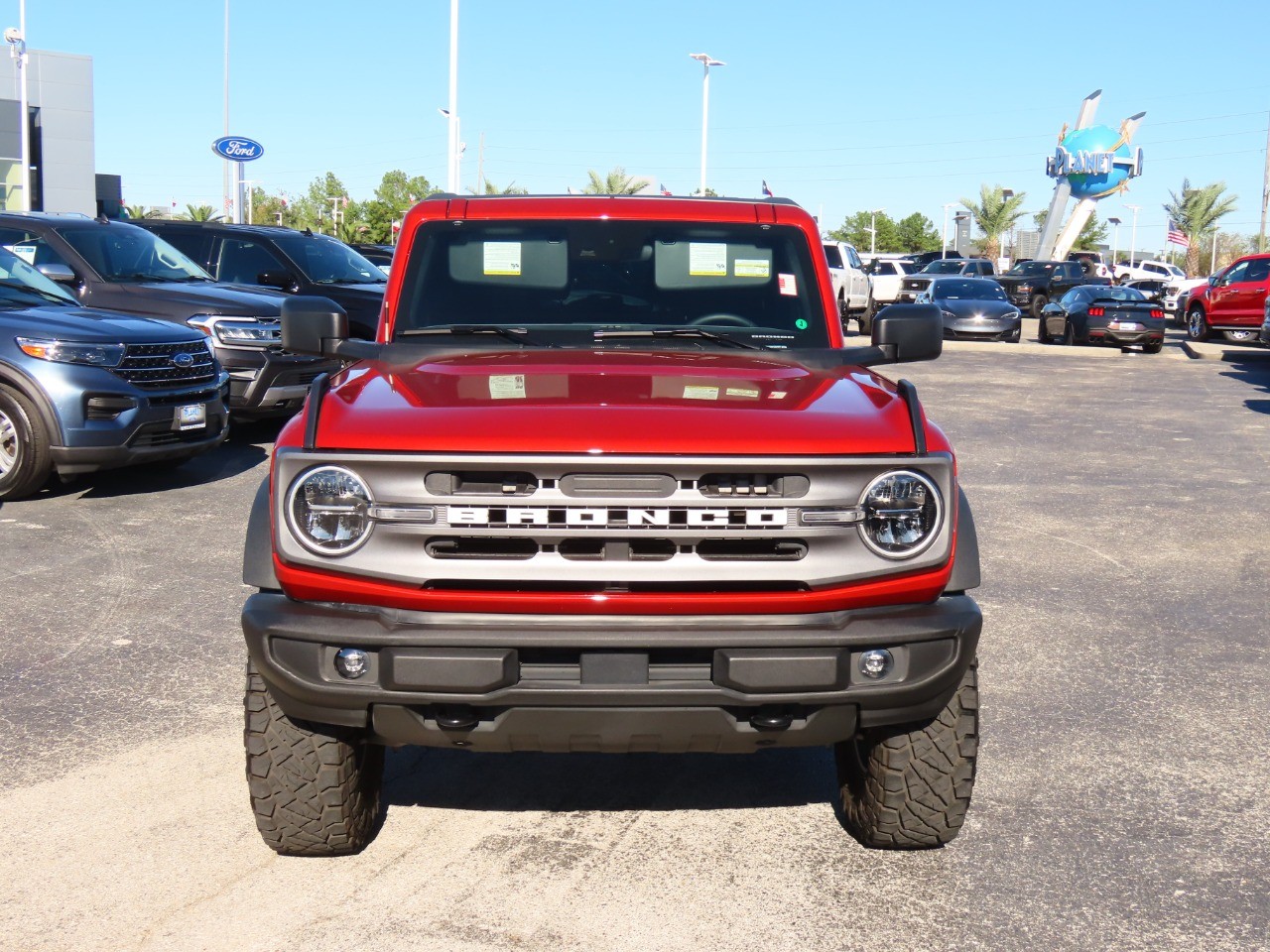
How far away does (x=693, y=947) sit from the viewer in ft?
11.2

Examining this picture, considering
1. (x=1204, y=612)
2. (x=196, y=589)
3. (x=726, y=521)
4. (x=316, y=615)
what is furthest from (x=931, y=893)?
(x=196, y=589)

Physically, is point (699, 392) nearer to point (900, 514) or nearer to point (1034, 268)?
point (900, 514)

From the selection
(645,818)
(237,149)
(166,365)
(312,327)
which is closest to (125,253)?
(166,365)

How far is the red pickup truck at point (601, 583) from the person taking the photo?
10.6 ft

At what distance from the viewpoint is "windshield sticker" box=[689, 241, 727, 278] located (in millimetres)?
4867

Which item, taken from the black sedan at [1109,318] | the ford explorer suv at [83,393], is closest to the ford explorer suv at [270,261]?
the ford explorer suv at [83,393]

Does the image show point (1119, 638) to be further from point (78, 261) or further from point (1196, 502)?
point (78, 261)

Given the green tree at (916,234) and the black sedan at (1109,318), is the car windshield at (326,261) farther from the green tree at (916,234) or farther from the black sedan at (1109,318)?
the green tree at (916,234)

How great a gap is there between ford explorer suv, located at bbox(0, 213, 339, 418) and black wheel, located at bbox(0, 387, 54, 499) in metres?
2.59

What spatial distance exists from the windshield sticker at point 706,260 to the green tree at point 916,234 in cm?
11382

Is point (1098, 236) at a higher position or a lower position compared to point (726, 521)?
higher

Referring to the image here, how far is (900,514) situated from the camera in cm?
343

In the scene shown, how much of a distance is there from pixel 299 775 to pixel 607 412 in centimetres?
127

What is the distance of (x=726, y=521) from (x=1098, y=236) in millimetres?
92231
